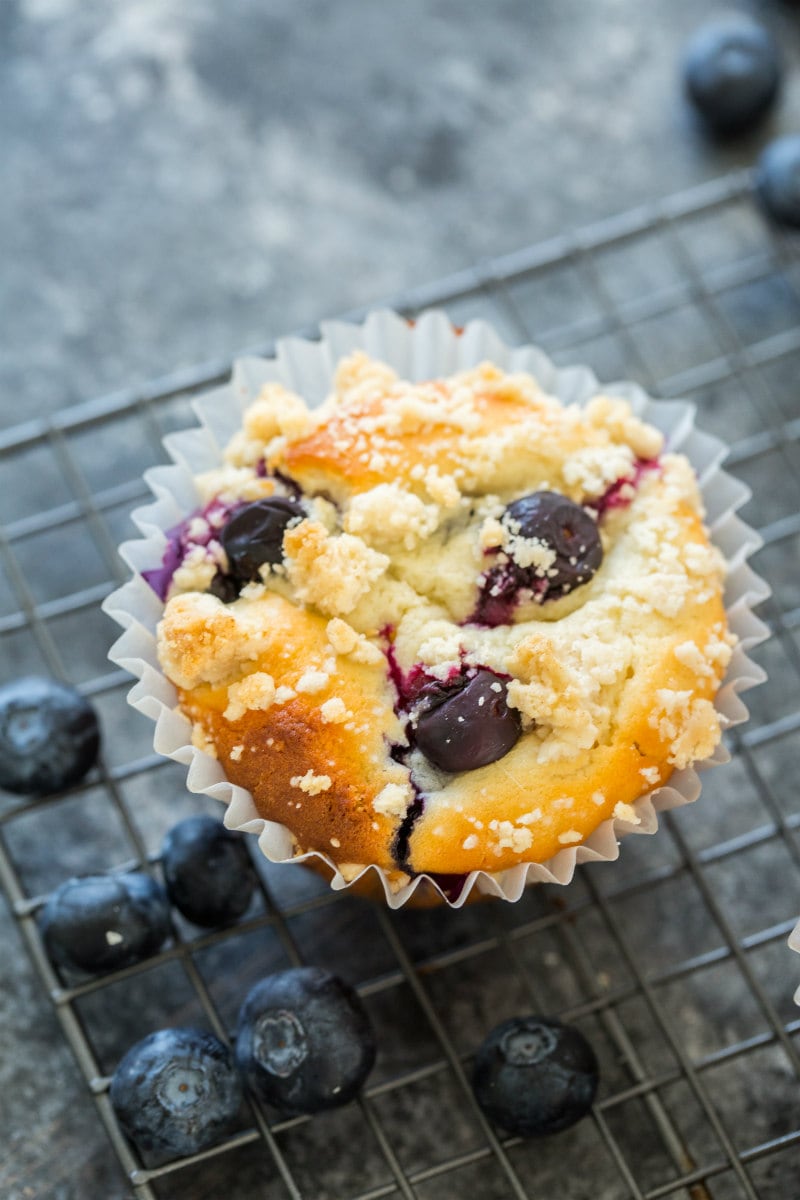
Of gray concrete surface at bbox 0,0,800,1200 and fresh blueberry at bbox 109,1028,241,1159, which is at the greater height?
gray concrete surface at bbox 0,0,800,1200

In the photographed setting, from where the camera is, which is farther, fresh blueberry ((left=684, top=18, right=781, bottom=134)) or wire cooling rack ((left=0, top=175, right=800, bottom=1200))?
fresh blueberry ((left=684, top=18, right=781, bottom=134))

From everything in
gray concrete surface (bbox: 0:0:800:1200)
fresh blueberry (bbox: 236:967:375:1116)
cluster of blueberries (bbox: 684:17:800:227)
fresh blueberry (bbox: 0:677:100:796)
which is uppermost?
gray concrete surface (bbox: 0:0:800:1200)

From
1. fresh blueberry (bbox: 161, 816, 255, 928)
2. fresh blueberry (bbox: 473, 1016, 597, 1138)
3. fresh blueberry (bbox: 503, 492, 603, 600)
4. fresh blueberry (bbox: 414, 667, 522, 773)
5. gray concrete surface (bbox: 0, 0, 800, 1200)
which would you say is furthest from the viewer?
gray concrete surface (bbox: 0, 0, 800, 1200)

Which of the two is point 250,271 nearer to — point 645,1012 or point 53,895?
point 53,895

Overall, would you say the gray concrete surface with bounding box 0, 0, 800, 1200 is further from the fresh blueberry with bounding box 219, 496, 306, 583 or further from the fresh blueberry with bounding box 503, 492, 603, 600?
the fresh blueberry with bounding box 503, 492, 603, 600

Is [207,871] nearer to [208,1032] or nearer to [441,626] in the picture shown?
[208,1032]

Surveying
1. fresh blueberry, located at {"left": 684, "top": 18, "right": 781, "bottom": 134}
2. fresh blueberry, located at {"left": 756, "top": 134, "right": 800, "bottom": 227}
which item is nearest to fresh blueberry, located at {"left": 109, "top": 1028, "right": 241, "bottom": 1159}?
fresh blueberry, located at {"left": 756, "top": 134, "right": 800, "bottom": 227}

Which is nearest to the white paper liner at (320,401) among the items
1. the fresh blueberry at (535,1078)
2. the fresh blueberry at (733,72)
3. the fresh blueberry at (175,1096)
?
the fresh blueberry at (535,1078)
